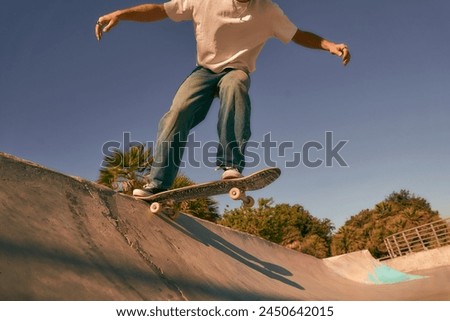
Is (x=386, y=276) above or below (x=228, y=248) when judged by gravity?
below

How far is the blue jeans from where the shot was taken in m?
3.53

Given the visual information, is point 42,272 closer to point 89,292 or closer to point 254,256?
point 89,292

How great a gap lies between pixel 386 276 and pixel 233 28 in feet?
24.7

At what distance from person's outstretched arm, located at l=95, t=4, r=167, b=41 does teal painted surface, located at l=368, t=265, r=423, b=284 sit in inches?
279

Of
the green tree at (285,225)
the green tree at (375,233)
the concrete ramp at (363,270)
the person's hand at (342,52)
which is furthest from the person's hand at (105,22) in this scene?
the green tree at (375,233)

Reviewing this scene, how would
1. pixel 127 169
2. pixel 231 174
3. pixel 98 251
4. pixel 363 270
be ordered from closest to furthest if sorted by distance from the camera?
pixel 98 251, pixel 231 174, pixel 363 270, pixel 127 169

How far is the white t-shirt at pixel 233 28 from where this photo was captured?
12.7 ft

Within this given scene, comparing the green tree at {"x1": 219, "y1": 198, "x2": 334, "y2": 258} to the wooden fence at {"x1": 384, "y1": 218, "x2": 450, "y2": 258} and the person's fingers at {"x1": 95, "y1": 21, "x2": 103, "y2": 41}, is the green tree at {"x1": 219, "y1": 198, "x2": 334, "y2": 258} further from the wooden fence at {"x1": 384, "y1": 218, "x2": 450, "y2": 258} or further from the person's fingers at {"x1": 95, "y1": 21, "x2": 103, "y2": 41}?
the person's fingers at {"x1": 95, "y1": 21, "x2": 103, "y2": 41}

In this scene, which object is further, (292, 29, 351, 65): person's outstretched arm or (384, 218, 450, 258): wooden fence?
(384, 218, 450, 258): wooden fence

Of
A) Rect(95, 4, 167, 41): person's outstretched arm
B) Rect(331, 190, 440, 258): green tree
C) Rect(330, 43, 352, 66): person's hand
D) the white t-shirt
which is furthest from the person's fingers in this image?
Rect(331, 190, 440, 258): green tree

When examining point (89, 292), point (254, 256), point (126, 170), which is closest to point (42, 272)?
point (89, 292)

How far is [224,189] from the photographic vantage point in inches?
143

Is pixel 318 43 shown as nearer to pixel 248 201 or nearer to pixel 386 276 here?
pixel 248 201

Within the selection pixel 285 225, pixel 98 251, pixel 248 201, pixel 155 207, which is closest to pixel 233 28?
pixel 248 201
